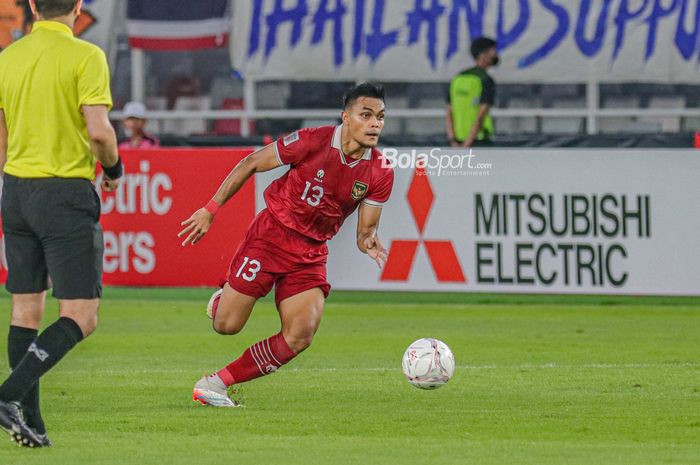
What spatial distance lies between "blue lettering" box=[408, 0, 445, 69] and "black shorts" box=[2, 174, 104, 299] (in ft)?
42.2

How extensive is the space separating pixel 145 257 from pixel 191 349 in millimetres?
3861

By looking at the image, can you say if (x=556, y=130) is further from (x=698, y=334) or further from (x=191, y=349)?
(x=191, y=349)

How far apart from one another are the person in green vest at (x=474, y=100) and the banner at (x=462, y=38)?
207cm

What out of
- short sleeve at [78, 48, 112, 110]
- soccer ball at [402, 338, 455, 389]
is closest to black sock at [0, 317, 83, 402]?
short sleeve at [78, 48, 112, 110]

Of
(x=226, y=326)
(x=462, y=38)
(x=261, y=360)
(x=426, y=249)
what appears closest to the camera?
(x=261, y=360)

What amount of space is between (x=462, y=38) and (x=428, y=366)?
11107 millimetres

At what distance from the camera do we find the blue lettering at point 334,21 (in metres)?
19.8

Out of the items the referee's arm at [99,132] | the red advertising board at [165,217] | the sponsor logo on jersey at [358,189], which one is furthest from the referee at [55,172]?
the red advertising board at [165,217]

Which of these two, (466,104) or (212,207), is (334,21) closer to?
(466,104)

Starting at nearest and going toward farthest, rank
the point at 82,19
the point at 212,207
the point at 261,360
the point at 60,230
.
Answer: the point at 60,230, the point at 212,207, the point at 261,360, the point at 82,19

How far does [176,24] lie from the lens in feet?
68.0

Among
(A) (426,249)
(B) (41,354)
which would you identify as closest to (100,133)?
(B) (41,354)

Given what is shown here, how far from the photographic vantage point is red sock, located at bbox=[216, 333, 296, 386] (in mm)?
8844

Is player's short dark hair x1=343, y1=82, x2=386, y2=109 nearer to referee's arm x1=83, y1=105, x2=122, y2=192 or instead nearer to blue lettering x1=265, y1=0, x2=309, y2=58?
referee's arm x1=83, y1=105, x2=122, y2=192
